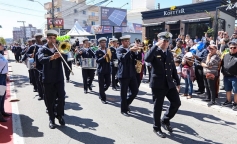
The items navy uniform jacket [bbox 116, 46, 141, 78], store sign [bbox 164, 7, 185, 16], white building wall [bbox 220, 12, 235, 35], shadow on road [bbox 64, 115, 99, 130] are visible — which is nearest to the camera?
shadow on road [bbox 64, 115, 99, 130]

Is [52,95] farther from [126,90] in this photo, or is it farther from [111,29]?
[111,29]

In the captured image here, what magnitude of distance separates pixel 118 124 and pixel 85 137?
957 mm

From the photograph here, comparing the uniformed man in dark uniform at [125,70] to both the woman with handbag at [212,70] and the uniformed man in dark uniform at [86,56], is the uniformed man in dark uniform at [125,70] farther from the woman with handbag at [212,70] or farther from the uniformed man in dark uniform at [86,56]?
the uniformed man in dark uniform at [86,56]

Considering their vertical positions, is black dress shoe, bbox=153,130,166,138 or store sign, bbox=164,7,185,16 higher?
store sign, bbox=164,7,185,16

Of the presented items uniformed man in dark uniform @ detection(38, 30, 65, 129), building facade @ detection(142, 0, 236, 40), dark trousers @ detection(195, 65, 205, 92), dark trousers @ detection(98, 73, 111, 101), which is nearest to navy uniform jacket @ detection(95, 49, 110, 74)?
dark trousers @ detection(98, 73, 111, 101)

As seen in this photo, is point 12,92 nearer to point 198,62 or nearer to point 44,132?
point 44,132

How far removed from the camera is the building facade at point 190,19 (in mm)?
17375

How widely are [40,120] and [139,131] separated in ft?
8.36

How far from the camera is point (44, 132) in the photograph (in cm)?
471

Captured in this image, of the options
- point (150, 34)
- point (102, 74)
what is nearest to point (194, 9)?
point (150, 34)

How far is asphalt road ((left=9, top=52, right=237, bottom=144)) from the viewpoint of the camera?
4.32 meters

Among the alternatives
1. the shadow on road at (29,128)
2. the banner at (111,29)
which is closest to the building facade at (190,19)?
the banner at (111,29)

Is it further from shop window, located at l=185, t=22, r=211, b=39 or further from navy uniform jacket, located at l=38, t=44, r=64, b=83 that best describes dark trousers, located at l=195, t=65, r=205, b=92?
shop window, located at l=185, t=22, r=211, b=39

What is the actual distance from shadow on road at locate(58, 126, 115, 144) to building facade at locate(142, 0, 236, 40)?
47.6 ft
